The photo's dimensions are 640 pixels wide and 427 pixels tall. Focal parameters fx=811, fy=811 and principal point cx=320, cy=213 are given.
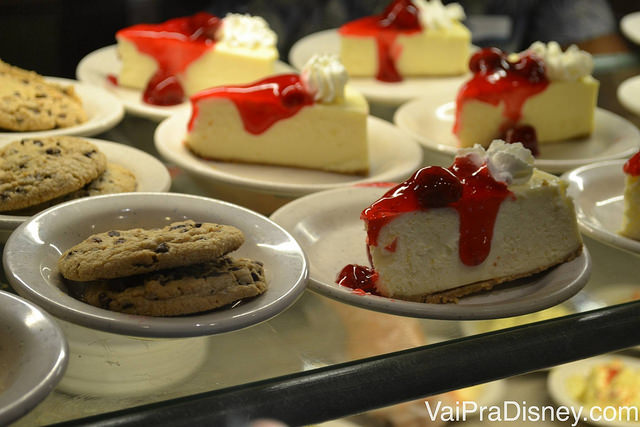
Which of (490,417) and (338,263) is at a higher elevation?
(338,263)

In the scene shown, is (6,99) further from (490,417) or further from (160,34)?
(490,417)

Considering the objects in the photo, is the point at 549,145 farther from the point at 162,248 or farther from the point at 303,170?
the point at 162,248

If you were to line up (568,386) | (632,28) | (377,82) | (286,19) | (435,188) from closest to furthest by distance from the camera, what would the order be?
(435,188) → (568,386) → (377,82) → (632,28) → (286,19)

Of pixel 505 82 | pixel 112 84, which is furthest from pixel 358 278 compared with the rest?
pixel 112 84

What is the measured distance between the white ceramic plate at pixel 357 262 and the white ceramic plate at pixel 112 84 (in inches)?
24.1

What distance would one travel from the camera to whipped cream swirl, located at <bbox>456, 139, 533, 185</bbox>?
119 centimetres

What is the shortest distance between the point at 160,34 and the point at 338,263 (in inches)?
42.3

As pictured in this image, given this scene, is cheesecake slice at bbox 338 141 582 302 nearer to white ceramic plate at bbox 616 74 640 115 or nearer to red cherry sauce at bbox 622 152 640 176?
red cherry sauce at bbox 622 152 640 176

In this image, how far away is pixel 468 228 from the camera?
117 cm

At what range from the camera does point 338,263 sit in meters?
1.22

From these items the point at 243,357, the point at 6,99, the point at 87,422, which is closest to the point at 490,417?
the point at 243,357

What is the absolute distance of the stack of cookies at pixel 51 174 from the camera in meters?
1.17

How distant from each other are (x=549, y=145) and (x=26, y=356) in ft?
4.54

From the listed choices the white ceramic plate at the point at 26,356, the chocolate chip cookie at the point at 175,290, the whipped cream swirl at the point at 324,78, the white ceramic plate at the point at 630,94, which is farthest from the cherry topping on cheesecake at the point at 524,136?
the white ceramic plate at the point at 26,356
